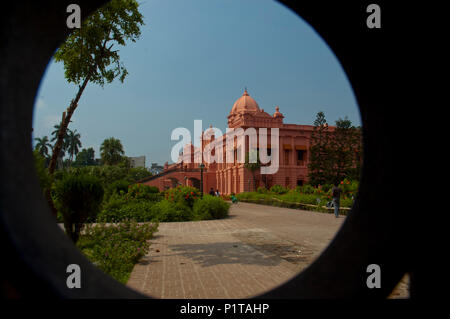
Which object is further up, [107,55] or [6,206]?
[107,55]

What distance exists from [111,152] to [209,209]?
144 ft

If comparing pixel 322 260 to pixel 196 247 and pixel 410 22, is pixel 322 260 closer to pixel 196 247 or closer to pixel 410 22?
pixel 410 22

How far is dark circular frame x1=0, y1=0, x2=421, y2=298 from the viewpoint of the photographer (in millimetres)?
1501

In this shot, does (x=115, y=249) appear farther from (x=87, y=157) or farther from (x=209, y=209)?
(x=87, y=157)

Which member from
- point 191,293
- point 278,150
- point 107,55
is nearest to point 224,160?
point 278,150

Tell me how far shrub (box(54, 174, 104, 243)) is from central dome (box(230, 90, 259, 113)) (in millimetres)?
42366

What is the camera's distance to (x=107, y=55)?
7969mm

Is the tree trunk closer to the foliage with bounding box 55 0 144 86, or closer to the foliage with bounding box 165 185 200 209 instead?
the foliage with bounding box 55 0 144 86

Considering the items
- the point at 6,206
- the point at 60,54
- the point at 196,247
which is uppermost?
the point at 60,54

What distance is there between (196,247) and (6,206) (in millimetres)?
6290

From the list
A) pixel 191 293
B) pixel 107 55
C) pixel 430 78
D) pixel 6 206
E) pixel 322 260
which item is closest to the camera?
pixel 6 206

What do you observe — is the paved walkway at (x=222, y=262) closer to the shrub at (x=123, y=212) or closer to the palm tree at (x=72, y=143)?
the shrub at (x=123, y=212)

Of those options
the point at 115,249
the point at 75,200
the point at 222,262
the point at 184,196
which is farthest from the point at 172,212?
the point at 75,200

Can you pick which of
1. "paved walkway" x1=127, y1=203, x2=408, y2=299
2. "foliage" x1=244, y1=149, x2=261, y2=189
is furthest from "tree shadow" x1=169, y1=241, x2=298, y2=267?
"foliage" x1=244, y1=149, x2=261, y2=189
